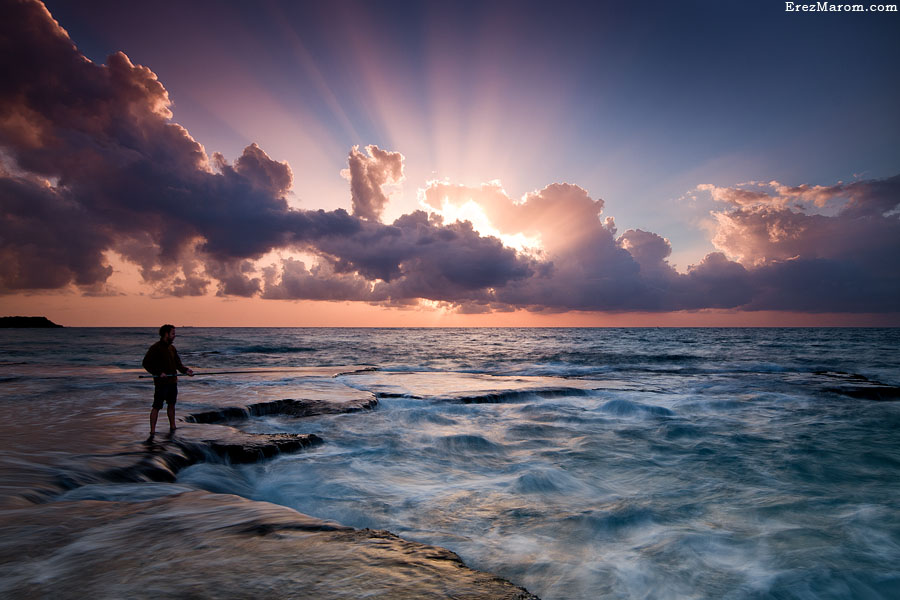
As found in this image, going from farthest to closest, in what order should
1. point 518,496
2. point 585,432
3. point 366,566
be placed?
1. point 585,432
2. point 518,496
3. point 366,566

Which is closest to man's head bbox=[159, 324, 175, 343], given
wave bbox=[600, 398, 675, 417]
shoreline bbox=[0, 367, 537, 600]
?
shoreline bbox=[0, 367, 537, 600]

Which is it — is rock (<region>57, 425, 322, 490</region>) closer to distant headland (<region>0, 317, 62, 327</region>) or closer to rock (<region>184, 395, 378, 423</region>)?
rock (<region>184, 395, 378, 423</region>)

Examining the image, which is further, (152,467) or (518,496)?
(518,496)

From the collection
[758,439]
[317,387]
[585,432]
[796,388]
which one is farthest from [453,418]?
[796,388]

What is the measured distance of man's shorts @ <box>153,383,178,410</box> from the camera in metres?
8.03

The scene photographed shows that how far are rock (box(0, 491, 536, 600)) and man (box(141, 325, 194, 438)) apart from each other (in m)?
3.64

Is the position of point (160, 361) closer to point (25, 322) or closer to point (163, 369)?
point (163, 369)

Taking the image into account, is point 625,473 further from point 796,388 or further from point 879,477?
point 796,388

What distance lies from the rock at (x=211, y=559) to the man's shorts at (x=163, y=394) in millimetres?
3636

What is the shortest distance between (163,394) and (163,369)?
0.52 m

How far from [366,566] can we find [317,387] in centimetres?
1424

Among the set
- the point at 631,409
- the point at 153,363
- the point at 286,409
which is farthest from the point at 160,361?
the point at 631,409

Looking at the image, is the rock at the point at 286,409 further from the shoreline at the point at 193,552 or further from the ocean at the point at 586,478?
the shoreline at the point at 193,552

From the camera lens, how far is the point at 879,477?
8156 millimetres
